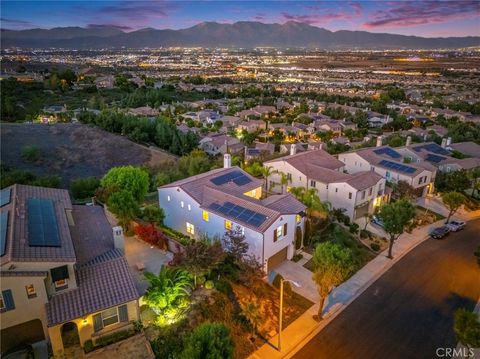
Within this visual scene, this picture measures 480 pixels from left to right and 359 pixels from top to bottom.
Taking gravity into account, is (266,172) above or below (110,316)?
below

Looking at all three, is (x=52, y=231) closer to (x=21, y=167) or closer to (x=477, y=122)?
(x=21, y=167)

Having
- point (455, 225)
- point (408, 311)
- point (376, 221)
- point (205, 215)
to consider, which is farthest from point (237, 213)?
point (455, 225)

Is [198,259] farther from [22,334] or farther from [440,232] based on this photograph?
[440,232]

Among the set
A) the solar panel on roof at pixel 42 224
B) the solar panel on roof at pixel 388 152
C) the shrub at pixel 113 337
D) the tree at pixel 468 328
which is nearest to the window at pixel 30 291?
the solar panel on roof at pixel 42 224

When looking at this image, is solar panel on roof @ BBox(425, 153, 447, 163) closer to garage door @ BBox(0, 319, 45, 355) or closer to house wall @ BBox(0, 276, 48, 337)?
house wall @ BBox(0, 276, 48, 337)

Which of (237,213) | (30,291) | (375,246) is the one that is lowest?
(375,246)

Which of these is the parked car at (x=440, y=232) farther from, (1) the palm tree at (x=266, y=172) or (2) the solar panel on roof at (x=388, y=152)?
(1) the palm tree at (x=266, y=172)
